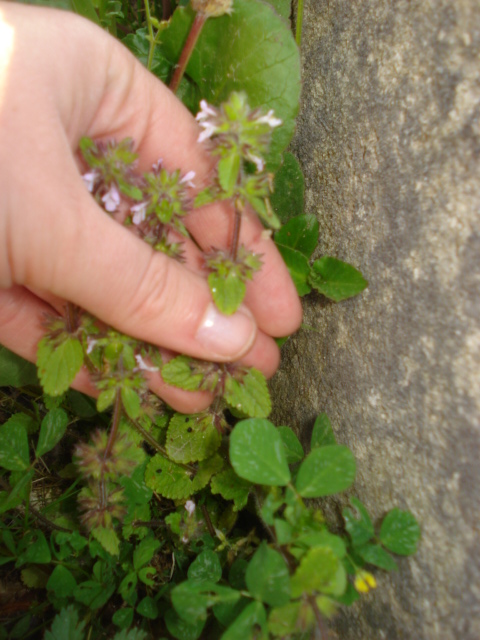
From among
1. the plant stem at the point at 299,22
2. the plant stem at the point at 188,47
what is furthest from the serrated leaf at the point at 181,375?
the plant stem at the point at 299,22

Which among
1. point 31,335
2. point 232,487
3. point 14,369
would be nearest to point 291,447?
point 232,487

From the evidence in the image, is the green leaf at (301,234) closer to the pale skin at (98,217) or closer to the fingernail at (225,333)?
the pale skin at (98,217)

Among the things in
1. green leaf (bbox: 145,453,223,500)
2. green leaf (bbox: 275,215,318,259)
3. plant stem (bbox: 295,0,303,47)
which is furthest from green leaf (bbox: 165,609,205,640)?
plant stem (bbox: 295,0,303,47)

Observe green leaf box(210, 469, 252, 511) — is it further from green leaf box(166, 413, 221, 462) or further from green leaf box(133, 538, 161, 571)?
green leaf box(133, 538, 161, 571)

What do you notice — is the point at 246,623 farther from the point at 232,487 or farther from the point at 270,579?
the point at 232,487

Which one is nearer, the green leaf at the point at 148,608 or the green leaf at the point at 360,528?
the green leaf at the point at 360,528

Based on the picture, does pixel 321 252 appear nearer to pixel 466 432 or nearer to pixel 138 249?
pixel 138 249
